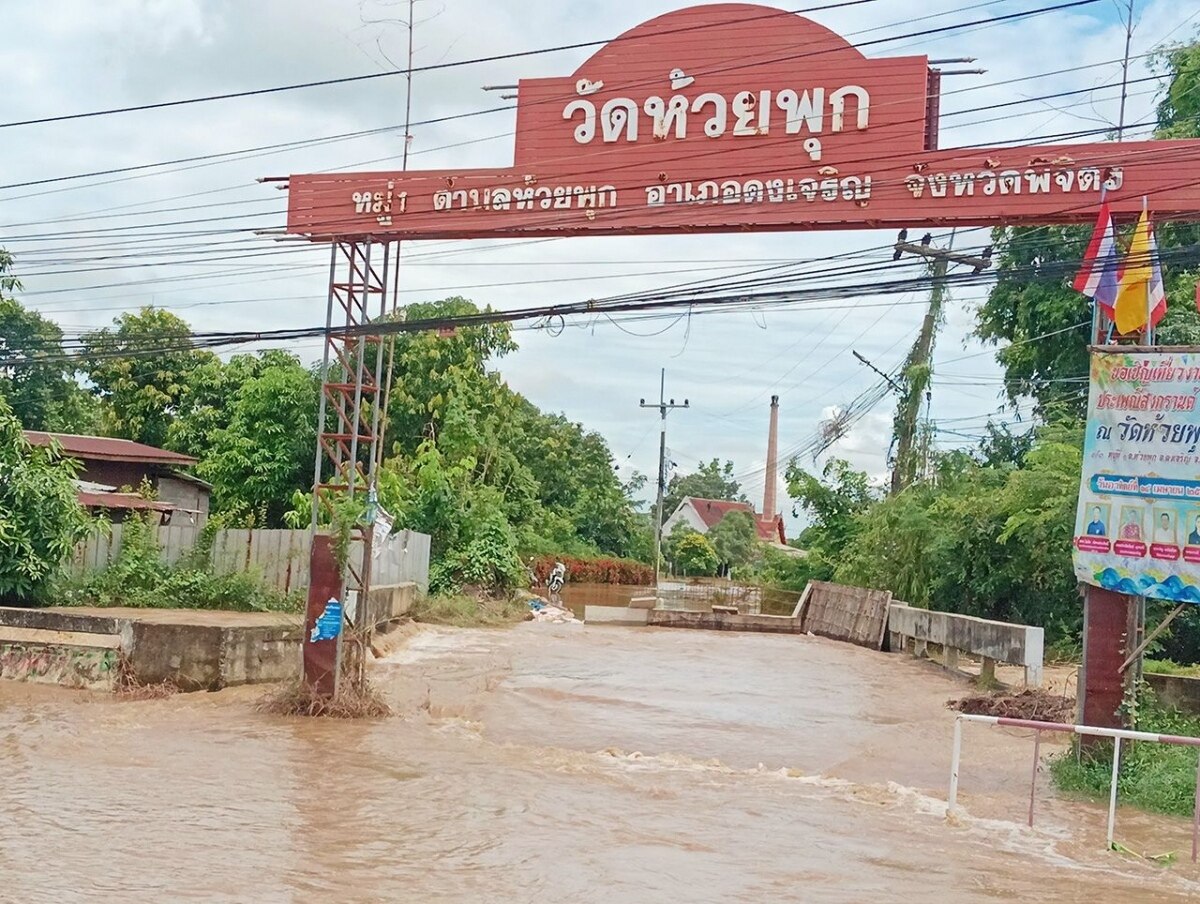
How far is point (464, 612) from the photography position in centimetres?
2884

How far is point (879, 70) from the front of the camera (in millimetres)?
13078

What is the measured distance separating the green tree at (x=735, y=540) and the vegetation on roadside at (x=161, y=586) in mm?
52909

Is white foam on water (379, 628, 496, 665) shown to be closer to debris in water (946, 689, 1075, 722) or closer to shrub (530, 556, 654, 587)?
debris in water (946, 689, 1075, 722)

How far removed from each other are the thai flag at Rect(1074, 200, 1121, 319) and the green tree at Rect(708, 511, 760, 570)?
5896cm

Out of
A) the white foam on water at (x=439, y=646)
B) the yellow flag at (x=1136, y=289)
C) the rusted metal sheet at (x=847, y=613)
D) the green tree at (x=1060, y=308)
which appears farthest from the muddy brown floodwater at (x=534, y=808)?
the green tree at (x=1060, y=308)

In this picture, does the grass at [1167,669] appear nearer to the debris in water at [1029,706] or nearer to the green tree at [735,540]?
the debris in water at [1029,706]

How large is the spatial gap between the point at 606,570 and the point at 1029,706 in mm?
41661

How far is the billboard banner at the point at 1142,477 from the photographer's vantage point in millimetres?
11914

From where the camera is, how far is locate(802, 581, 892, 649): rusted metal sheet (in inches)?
1148

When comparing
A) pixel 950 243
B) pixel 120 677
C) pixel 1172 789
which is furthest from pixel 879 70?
Result: pixel 120 677

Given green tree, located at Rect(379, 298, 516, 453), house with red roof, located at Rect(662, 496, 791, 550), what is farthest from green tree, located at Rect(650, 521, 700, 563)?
green tree, located at Rect(379, 298, 516, 453)

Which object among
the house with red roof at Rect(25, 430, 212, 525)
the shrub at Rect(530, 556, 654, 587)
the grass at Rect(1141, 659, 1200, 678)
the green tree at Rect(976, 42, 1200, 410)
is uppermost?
the green tree at Rect(976, 42, 1200, 410)

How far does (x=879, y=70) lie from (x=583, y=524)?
51.8 metres

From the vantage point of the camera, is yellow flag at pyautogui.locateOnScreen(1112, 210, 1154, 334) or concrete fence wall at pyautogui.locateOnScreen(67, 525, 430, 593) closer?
yellow flag at pyautogui.locateOnScreen(1112, 210, 1154, 334)
